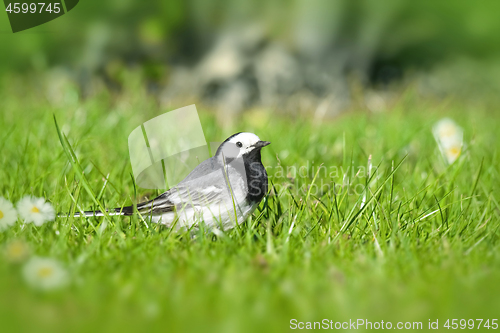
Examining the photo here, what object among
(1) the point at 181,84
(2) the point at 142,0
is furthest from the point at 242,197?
(2) the point at 142,0

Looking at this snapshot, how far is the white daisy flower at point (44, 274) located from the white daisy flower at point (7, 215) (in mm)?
704

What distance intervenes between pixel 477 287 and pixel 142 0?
5.70 metres

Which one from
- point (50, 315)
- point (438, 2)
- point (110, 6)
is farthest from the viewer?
point (438, 2)

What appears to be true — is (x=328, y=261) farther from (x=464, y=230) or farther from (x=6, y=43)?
(x=6, y=43)

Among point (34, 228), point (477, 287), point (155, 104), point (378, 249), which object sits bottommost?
point (477, 287)

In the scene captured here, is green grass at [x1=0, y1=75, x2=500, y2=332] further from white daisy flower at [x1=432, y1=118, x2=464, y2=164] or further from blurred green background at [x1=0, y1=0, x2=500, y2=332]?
white daisy flower at [x1=432, y1=118, x2=464, y2=164]

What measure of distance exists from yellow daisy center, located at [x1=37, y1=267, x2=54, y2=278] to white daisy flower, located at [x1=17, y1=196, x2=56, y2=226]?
2.39 feet

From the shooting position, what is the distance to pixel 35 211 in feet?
6.92

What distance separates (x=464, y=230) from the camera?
7.14ft
